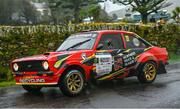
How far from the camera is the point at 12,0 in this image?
1945 inches

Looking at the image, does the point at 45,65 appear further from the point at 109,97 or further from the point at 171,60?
the point at 171,60

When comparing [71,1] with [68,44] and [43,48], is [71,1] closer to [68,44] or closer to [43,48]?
[43,48]

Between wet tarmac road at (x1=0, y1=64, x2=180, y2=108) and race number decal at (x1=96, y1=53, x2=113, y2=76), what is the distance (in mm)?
513

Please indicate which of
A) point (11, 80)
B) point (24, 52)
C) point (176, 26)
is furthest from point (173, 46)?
point (11, 80)

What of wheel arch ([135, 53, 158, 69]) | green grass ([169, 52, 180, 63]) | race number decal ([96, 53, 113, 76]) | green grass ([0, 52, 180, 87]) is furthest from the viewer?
green grass ([169, 52, 180, 63])

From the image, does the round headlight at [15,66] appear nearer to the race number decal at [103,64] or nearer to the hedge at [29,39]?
the race number decal at [103,64]

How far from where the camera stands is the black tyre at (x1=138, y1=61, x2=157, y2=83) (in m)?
13.1

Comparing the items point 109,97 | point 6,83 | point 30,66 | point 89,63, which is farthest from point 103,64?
point 6,83

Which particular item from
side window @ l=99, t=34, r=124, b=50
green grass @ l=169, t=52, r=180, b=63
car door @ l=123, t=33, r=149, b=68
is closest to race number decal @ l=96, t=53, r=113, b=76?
side window @ l=99, t=34, r=124, b=50

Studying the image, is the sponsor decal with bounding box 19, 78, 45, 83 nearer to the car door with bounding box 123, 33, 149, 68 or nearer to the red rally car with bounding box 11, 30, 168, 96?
the red rally car with bounding box 11, 30, 168, 96

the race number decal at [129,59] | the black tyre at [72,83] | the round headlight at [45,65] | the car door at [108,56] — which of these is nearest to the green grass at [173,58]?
the race number decal at [129,59]

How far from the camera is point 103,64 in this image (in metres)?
12.0

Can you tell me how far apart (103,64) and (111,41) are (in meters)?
0.95

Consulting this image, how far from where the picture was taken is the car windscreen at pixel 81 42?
1214cm
